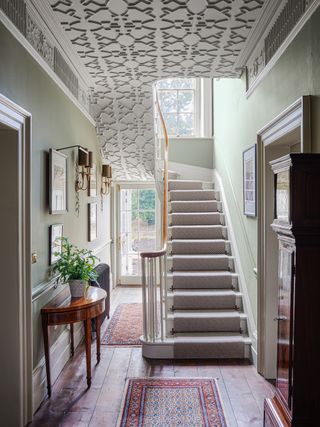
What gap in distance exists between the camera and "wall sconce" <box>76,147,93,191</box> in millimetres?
4066

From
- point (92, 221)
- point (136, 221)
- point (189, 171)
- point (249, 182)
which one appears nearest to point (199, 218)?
point (92, 221)

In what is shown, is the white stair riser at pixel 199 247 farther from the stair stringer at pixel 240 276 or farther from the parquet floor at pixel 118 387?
the parquet floor at pixel 118 387

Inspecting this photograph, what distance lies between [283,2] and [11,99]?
6.29ft

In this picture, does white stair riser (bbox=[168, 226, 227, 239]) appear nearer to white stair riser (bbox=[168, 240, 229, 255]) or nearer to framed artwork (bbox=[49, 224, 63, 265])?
white stair riser (bbox=[168, 240, 229, 255])

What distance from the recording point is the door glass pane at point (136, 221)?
7164 millimetres

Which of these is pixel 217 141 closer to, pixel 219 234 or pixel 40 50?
pixel 219 234

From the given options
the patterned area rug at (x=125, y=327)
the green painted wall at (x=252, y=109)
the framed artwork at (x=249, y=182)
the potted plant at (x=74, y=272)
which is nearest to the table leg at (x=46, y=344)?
the potted plant at (x=74, y=272)

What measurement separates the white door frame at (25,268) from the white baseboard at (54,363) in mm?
176

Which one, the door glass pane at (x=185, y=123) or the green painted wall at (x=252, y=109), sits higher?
the door glass pane at (x=185, y=123)

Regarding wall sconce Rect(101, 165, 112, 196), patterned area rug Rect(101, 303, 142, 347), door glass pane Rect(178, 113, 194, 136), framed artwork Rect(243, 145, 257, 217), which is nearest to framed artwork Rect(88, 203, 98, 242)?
wall sconce Rect(101, 165, 112, 196)

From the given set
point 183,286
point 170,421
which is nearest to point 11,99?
point 170,421

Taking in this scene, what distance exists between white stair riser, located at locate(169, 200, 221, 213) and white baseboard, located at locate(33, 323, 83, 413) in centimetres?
232

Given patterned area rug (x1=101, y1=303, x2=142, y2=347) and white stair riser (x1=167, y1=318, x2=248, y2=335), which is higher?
white stair riser (x1=167, y1=318, x2=248, y2=335)

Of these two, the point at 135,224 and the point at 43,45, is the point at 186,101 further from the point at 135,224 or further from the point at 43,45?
the point at 43,45
